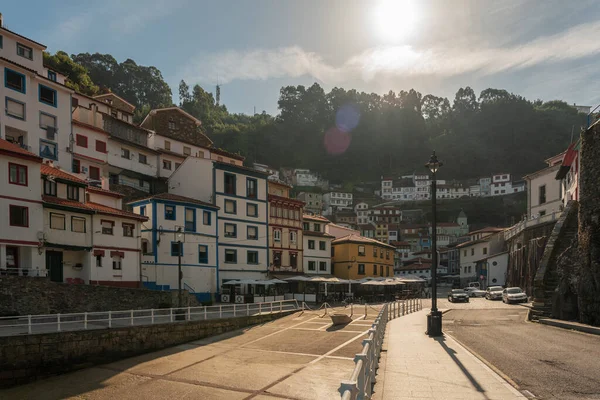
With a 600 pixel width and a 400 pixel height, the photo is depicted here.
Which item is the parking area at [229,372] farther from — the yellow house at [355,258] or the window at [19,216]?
the yellow house at [355,258]

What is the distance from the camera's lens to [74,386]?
16375 millimetres

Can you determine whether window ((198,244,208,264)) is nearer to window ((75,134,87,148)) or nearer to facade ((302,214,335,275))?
window ((75,134,87,148))

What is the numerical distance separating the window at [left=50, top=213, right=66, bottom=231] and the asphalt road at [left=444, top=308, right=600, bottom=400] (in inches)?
945

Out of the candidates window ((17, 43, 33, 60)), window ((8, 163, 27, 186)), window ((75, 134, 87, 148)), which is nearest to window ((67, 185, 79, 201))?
window ((8, 163, 27, 186))

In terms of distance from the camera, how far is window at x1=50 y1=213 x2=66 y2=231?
26.8 m

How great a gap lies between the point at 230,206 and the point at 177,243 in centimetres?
872

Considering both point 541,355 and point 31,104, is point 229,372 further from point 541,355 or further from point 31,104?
point 31,104

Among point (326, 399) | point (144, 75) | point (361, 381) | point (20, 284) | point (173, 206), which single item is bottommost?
point (326, 399)

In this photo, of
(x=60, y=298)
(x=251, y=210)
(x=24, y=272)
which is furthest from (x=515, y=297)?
(x=24, y=272)

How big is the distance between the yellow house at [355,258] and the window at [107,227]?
1222 inches

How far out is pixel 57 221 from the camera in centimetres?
2709

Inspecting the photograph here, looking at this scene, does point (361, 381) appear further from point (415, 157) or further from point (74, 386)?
point (415, 157)

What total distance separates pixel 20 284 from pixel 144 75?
4490 inches

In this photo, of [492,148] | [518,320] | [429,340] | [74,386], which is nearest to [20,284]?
[74,386]
